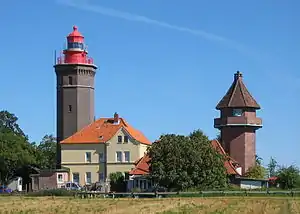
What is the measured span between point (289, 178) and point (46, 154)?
1934 inches

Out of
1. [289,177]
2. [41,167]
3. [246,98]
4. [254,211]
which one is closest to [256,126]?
[246,98]

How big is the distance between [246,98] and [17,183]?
→ 108 feet

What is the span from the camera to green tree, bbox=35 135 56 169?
10794 centimetres

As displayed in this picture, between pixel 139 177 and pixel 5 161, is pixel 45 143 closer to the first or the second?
pixel 5 161

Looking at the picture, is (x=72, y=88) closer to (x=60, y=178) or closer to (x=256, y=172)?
(x=60, y=178)

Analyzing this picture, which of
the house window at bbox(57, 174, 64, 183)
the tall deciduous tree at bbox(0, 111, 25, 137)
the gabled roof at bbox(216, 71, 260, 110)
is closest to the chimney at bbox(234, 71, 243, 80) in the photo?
the gabled roof at bbox(216, 71, 260, 110)

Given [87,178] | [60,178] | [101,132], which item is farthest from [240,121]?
[60,178]

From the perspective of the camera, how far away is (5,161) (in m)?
101

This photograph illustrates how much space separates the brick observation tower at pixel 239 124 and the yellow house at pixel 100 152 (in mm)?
11182

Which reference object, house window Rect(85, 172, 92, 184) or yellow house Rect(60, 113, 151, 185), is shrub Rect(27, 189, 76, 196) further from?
house window Rect(85, 172, 92, 184)

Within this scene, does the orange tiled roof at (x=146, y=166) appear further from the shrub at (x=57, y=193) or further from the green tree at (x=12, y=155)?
the green tree at (x=12, y=155)

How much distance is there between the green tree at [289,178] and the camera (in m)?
82.2

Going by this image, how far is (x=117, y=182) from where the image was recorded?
9319 centimetres

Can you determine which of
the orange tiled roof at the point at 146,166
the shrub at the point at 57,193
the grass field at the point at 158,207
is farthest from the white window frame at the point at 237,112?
the grass field at the point at 158,207
